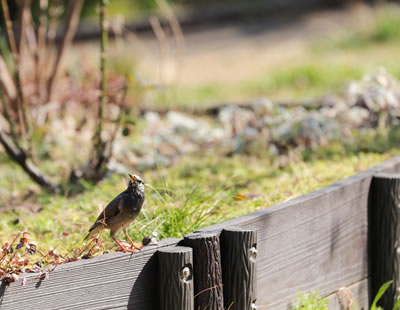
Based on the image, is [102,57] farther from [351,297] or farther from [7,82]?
[351,297]

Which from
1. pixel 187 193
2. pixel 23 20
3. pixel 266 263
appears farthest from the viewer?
pixel 23 20

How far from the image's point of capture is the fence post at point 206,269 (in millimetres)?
2504

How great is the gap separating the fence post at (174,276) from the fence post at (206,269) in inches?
2.2

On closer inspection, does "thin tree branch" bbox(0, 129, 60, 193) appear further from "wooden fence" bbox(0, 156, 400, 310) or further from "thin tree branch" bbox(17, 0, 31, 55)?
"wooden fence" bbox(0, 156, 400, 310)

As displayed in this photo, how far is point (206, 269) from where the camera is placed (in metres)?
2.54

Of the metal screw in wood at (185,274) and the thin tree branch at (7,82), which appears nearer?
the metal screw in wood at (185,274)

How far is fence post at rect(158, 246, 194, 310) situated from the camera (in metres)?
2.40

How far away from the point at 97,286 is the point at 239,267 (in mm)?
616

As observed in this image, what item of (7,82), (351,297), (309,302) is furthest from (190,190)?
(7,82)

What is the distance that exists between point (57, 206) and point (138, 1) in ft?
43.9

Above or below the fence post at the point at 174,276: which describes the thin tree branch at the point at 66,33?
above

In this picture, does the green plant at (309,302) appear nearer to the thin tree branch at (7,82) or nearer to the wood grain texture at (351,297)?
the wood grain texture at (351,297)

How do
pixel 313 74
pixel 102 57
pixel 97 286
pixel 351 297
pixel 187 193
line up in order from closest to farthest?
pixel 97 286 < pixel 351 297 < pixel 187 193 < pixel 102 57 < pixel 313 74

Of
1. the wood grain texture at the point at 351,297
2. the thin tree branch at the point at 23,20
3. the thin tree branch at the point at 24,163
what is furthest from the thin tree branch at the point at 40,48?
the wood grain texture at the point at 351,297
